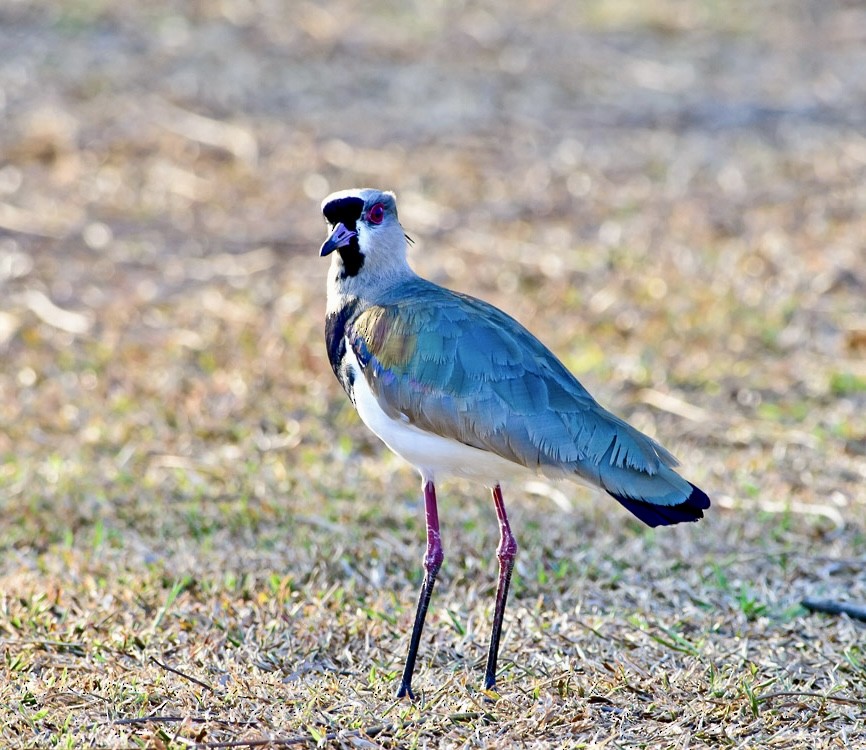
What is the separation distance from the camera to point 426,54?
12695mm

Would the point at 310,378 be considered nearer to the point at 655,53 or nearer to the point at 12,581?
the point at 12,581

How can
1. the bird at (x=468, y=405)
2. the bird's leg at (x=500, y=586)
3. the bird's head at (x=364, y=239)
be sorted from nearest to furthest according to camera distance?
the bird at (x=468, y=405), the bird's leg at (x=500, y=586), the bird's head at (x=364, y=239)

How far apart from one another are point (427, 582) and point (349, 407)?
2.47 metres

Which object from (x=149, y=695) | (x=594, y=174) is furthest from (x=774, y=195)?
(x=149, y=695)

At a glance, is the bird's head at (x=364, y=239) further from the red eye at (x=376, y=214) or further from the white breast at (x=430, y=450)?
the white breast at (x=430, y=450)

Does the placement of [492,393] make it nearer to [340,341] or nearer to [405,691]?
[340,341]

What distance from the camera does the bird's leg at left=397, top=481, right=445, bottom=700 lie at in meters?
3.85

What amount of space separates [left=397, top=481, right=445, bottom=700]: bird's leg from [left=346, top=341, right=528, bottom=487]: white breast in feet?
0.28

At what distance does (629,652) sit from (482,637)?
455mm

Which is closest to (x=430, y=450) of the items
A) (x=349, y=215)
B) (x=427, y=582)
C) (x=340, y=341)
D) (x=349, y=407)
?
(x=427, y=582)

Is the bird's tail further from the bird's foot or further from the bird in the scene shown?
the bird's foot

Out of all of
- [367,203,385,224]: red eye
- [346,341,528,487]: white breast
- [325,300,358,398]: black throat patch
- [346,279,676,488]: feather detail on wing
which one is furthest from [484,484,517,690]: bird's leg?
[367,203,385,224]: red eye

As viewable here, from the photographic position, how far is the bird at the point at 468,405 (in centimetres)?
380

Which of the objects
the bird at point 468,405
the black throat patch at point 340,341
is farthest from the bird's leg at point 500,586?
the black throat patch at point 340,341
